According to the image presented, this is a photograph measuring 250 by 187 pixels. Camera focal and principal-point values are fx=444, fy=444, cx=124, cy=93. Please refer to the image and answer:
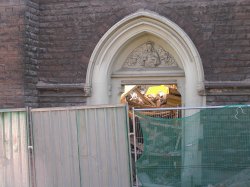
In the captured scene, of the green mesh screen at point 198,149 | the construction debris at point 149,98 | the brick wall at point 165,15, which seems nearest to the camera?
the green mesh screen at point 198,149

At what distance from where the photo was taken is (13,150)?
7.31 m

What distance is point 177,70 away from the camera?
931cm

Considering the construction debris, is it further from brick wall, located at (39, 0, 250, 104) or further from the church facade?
brick wall, located at (39, 0, 250, 104)

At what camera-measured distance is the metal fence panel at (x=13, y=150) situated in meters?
7.24

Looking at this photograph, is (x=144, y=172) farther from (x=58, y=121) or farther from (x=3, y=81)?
(x=3, y=81)

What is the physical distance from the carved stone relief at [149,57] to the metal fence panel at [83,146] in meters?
2.63

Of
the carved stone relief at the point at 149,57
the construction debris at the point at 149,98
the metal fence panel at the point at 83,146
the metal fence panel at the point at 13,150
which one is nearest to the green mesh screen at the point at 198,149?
the metal fence panel at the point at 83,146

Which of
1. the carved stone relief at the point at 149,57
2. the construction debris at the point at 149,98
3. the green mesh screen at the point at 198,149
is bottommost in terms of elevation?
the green mesh screen at the point at 198,149

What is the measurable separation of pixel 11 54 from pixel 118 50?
219 cm

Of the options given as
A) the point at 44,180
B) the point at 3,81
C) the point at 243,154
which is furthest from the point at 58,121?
the point at 243,154

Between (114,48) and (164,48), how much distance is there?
1.07 m

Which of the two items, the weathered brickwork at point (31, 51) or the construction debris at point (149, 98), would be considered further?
the construction debris at point (149, 98)

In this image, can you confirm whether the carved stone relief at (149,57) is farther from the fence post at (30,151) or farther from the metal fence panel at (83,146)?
the fence post at (30,151)

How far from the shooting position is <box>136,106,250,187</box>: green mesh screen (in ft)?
22.9
